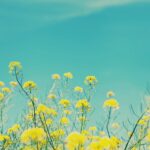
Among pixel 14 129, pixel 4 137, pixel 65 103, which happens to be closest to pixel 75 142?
pixel 65 103

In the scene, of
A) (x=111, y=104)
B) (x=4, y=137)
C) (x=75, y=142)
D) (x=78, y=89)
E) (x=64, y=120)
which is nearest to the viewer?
(x=75, y=142)

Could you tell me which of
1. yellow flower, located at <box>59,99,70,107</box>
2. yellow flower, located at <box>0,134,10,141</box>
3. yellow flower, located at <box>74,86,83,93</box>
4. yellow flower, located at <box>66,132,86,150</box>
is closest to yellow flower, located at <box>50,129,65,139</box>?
yellow flower, located at <box>59,99,70,107</box>

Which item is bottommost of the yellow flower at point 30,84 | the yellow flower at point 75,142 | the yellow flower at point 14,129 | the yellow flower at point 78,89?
the yellow flower at point 75,142

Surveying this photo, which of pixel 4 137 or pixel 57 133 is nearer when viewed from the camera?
pixel 57 133

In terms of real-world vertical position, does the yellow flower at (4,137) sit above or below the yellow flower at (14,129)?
below

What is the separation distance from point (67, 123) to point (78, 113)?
40 cm

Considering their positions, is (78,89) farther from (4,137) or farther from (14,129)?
(4,137)

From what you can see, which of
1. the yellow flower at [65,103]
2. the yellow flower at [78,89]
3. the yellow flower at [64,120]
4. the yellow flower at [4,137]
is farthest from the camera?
the yellow flower at [78,89]

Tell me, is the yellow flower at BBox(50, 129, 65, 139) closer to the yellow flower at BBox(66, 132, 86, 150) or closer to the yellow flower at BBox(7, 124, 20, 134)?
the yellow flower at BBox(7, 124, 20, 134)

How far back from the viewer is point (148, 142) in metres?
5.70

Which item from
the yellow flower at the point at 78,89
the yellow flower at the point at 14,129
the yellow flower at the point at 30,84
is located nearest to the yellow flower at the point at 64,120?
the yellow flower at the point at 78,89

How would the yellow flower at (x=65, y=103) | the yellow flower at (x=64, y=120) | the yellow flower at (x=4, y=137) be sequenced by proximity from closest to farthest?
the yellow flower at (x=64, y=120), the yellow flower at (x=4, y=137), the yellow flower at (x=65, y=103)

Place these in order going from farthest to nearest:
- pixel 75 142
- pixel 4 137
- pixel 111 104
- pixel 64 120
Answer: pixel 4 137 → pixel 64 120 → pixel 111 104 → pixel 75 142

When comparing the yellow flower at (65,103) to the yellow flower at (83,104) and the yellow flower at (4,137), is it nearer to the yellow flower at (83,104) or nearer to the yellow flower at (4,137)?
the yellow flower at (83,104)
